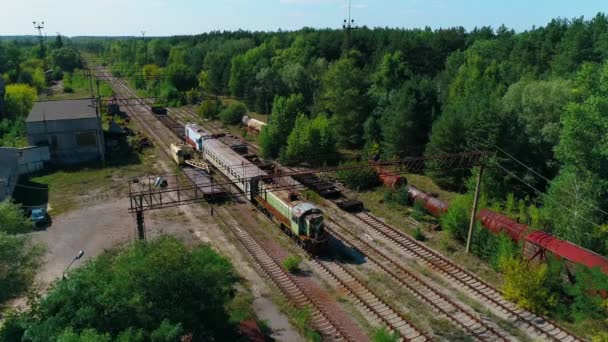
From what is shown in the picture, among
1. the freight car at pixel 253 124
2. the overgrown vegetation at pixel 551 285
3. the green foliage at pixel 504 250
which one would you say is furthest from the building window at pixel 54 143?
the green foliage at pixel 504 250

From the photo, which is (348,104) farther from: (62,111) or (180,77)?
(180,77)

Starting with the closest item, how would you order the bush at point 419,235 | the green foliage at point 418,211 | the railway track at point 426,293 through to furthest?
1. the railway track at point 426,293
2. the bush at point 419,235
3. the green foliage at point 418,211

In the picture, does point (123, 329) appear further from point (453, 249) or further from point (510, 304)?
point (453, 249)

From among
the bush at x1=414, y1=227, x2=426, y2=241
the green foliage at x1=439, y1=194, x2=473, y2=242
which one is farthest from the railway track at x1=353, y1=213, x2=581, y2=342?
the green foliage at x1=439, y1=194, x2=473, y2=242

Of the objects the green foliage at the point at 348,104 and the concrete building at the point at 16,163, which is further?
the green foliage at the point at 348,104

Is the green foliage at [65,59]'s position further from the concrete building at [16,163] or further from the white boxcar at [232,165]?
the white boxcar at [232,165]

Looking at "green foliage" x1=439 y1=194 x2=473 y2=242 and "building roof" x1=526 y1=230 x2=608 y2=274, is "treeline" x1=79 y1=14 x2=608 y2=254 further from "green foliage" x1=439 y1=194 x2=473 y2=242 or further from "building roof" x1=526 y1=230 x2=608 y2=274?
Result: "green foliage" x1=439 y1=194 x2=473 y2=242

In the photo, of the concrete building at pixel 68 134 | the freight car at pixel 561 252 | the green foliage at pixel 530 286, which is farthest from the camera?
the concrete building at pixel 68 134
